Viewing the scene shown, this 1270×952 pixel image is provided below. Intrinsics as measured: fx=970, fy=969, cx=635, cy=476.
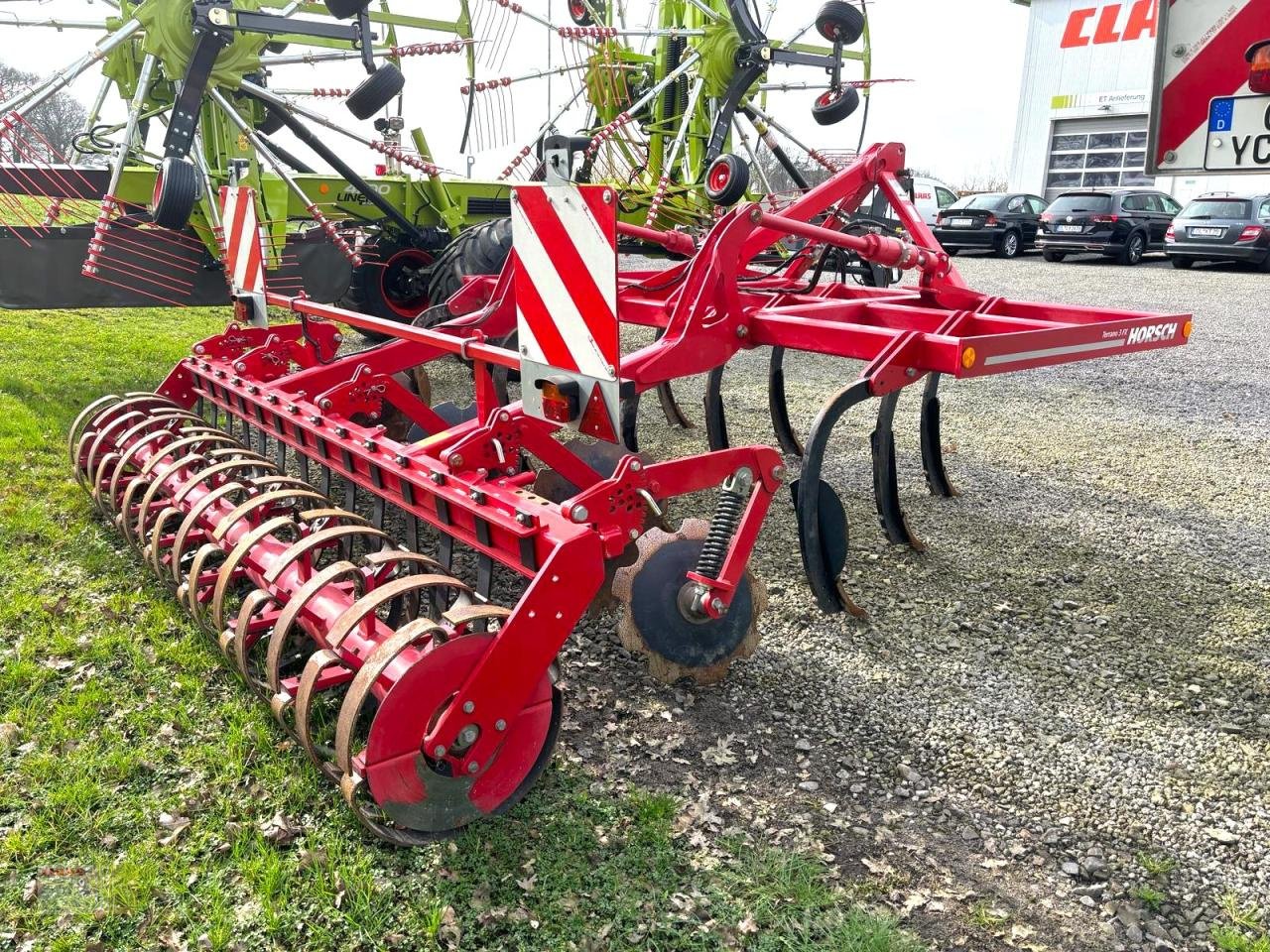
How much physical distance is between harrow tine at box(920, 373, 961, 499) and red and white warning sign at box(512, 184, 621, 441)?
252cm

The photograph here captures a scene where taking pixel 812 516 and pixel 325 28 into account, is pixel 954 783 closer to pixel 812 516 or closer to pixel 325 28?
pixel 812 516

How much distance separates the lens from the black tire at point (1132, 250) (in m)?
17.8

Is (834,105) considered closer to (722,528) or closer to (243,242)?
(243,242)

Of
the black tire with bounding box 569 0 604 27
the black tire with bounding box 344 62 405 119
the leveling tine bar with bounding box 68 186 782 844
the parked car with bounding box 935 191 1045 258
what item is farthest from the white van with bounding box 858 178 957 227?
the leveling tine bar with bounding box 68 186 782 844

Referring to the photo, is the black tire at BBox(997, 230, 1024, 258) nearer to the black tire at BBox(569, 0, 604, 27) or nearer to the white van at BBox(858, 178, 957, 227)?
the white van at BBox(858, 178, 957, 227)

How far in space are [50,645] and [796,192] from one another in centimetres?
639

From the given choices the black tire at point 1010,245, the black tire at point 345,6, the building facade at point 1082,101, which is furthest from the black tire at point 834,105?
the building facade at point 1082,101

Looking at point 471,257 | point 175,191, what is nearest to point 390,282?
point 471,257

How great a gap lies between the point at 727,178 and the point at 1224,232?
1574 centimetres

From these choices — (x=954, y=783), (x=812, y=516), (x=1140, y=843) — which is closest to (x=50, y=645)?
(x=812, y=516)

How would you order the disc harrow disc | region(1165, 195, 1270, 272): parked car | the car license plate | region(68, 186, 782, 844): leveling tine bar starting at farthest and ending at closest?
1. region(1165, 195, 1270, 272): parked car
2. the disc harrow disc
3. region(68, 186, 782, 844): leveling tine bar
4. the car license plate

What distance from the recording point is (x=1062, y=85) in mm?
27625

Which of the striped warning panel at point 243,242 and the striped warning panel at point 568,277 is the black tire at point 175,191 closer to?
the striped warning panel at point 243,242

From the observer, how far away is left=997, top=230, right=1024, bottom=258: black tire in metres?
18.7
